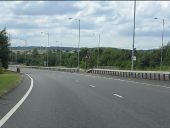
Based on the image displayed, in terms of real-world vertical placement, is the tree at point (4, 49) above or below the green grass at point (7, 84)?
above

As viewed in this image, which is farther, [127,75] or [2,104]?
[127,75]

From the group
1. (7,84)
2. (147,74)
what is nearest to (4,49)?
(147,74)

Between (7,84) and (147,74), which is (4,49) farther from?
A: (7,84)

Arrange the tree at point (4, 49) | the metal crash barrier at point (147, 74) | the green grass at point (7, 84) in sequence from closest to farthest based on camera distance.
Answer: the green grass at point (7, 84) → the metal crash barrier at point (147, 74) → the tree at point (4, 49)

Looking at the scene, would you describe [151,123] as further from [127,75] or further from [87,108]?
[127,75]

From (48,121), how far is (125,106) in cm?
497

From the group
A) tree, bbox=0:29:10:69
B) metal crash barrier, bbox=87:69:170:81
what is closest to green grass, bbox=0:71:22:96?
Answer: metal crash barrier, bbox=87:69:170:81

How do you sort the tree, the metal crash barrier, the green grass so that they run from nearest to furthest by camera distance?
the green grass < the metal crash barrier < the tree

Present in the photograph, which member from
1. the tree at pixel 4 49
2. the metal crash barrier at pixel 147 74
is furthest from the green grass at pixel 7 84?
the tree at pixel 4 49

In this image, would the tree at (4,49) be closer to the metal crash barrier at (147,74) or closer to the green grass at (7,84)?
the metal crash barrier at (147,74)

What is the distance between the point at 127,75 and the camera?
6297 centimetres

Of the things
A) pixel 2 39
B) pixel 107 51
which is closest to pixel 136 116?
pixel 2 39

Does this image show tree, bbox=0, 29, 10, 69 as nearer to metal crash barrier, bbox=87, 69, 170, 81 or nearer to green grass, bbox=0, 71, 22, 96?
metal crash barrier, bbox=87, 69, 170, 81

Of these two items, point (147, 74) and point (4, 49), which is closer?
point (147, 74)
